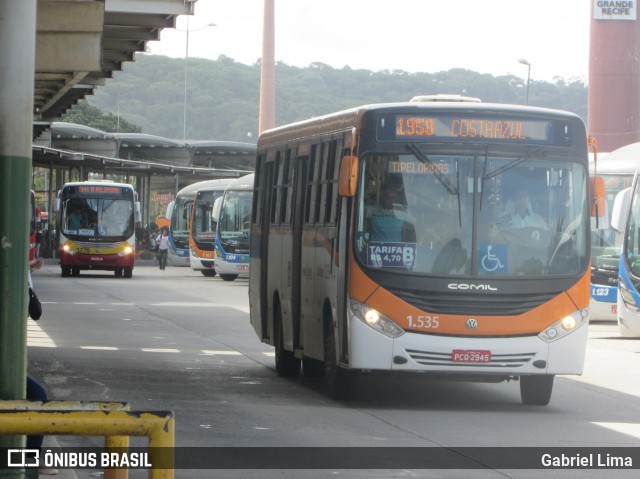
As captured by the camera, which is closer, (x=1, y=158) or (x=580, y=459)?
(x=1, y=158)

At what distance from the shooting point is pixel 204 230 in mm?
53656

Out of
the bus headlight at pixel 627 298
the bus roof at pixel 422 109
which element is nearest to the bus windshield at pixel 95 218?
the bus headlight at pixel 627 298

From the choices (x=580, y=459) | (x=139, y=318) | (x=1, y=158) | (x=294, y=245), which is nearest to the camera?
(x=1, y=158)

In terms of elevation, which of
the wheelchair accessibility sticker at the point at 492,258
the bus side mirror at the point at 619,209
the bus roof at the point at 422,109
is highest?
the bus roof at the point at 422,109

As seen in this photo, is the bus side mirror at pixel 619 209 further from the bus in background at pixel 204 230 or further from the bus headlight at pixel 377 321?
the bus in background at pixel 204 230

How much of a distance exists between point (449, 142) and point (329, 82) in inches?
6337

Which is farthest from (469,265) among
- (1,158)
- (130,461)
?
(130,461)

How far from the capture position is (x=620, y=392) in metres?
15.8

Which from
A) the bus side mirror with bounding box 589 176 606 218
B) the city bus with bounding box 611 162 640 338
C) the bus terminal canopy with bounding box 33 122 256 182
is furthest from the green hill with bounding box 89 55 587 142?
the bus side mirror with bounding box 589 176 606 218

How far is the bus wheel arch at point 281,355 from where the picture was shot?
1633 centimetres

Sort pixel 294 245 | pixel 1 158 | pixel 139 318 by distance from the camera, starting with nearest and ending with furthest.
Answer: pixel 1 158 < pixel 294 245 < pixel 139 318

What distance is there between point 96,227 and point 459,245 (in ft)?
117

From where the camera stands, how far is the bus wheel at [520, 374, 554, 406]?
14117 millimetres

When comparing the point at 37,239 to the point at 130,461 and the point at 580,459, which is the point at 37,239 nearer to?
the point at 580,459
